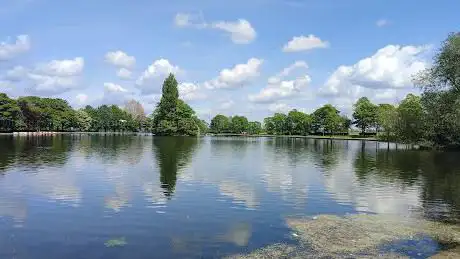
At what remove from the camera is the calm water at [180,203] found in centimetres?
1900

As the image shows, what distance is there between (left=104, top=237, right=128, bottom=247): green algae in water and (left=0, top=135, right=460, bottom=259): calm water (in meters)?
0.19

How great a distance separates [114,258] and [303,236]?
29.4ft

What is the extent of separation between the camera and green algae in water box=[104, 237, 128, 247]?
61.1 ft

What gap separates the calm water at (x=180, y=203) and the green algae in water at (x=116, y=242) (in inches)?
7.3

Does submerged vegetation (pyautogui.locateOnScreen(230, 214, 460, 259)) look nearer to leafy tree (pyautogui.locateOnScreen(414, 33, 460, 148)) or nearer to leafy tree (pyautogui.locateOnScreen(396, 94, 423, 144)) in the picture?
leafy tree (pyautogui.locateOnScreen(414, 33, 460, 148))

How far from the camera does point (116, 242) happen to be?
1906 centimetres

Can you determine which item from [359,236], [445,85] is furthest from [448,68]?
[359,236]

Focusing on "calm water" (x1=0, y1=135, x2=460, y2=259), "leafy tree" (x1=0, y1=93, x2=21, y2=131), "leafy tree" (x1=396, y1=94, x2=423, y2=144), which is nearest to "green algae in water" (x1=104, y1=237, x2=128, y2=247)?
"calm water" (x1=0, y1=135, x2=460, y2=259)

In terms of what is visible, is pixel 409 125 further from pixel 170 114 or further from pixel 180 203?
pixel 170 114

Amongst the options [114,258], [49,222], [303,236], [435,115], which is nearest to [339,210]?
[303,236]

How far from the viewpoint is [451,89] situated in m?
58.8

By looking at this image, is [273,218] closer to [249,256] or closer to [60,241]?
[249,256]

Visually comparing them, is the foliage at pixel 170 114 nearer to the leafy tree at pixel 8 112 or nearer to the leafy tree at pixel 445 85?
the leafy tree at pixel 8 112

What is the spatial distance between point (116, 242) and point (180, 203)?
9.85 meters
